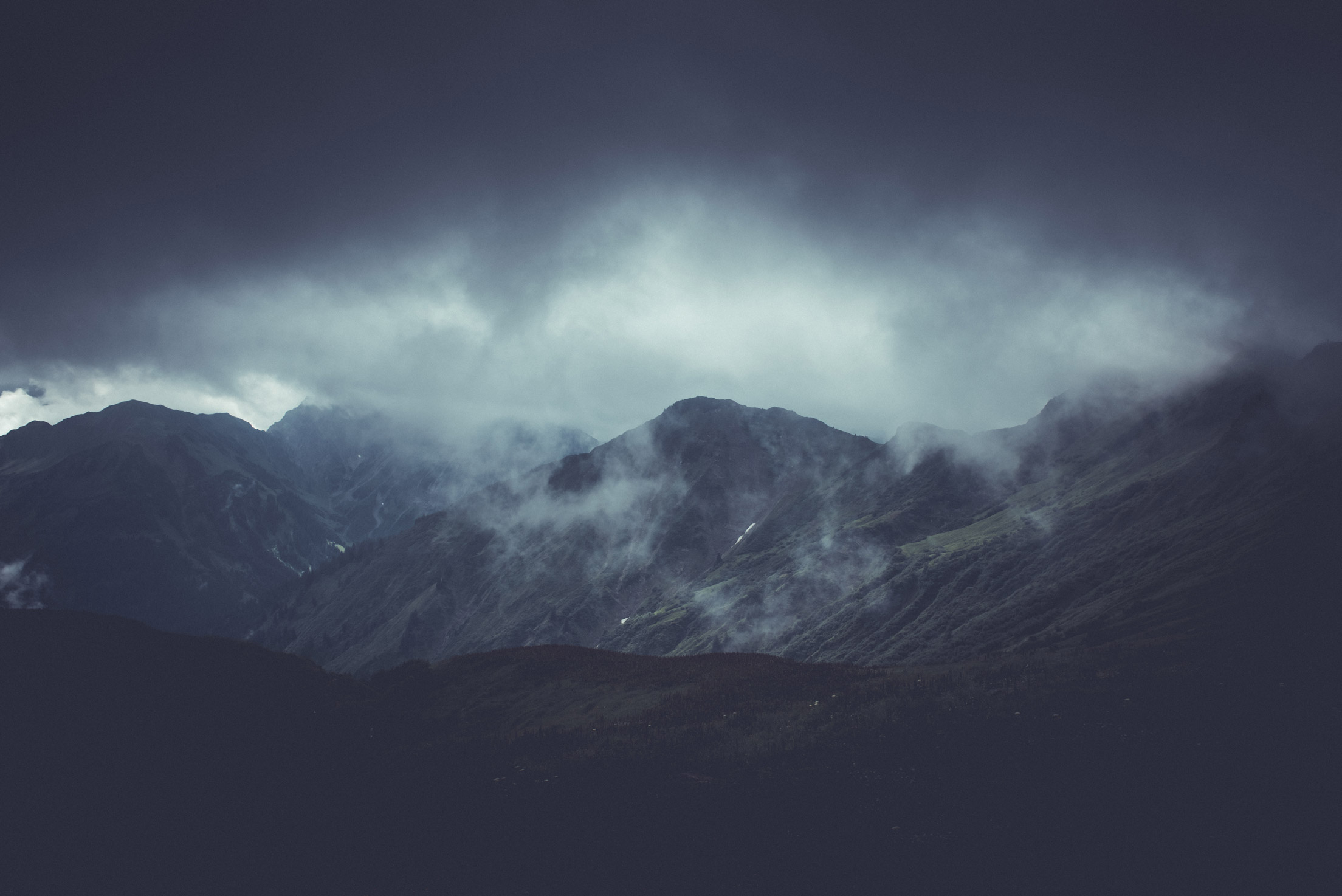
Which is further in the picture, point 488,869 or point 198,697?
point 198,697

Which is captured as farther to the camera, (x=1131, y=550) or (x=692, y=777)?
(x=1131, y=550)

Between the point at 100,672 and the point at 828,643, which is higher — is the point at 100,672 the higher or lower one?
the higher one

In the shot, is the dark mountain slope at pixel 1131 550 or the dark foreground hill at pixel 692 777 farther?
the dark mountain slope at pixel 1131 550

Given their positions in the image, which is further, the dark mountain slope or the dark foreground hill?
the dark mountain slope

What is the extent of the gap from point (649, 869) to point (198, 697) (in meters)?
44.1

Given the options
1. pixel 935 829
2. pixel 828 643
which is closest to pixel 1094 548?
pixel 828 643

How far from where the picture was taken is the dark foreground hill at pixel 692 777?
34.2 metres

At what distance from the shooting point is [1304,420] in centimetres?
13688

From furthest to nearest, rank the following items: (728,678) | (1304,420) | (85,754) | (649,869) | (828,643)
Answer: (828,643) → (1304,420) → (728,678) → (85,754) → (649,869)

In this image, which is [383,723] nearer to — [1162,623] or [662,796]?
[662,796]

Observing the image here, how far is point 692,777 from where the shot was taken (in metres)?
43.6

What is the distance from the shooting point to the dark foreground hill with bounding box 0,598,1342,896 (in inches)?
1348

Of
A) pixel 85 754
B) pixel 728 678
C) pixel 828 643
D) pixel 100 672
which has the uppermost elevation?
pixel 100 672

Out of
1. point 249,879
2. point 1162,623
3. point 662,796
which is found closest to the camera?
point 249,879
